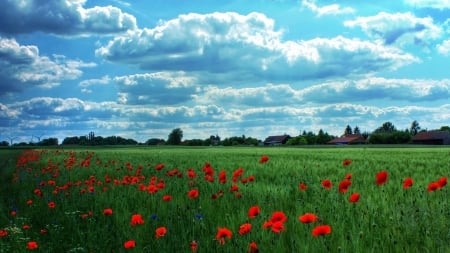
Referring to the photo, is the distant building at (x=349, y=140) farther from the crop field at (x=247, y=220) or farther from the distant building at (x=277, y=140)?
the crop field at (x=247, y=220)

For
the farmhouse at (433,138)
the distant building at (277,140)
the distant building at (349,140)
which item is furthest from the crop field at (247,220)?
the distant building at (277,140)

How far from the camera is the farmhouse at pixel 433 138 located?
105 metres

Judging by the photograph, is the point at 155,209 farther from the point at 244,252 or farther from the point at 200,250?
the point at 244,252

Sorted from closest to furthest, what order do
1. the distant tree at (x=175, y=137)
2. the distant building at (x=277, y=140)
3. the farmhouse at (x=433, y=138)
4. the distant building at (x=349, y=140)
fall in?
1. the farmhouse at (x=433, y=138)
2. the distant building at (x=349, y=140)
3. the distant tree at (x=175, y=137)
4. the distant building at (x=277, y=140)

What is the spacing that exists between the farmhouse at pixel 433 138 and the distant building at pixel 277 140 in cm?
4808

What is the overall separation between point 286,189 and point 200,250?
3.37 meters

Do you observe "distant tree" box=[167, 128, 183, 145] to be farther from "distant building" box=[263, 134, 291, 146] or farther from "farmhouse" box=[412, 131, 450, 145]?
"farmhouse" box=[412, 131, 450, 145]

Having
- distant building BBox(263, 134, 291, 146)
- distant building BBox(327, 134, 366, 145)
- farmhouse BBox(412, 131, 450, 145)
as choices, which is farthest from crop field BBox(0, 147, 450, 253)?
distant building BBox(263, 134, 291, 146)

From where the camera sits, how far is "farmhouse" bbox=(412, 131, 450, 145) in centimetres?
10494

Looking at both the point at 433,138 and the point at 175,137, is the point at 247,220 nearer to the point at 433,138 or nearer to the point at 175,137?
the point at 433,138

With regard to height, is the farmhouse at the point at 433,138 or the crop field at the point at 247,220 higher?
the farmhouse at the point at 433,138

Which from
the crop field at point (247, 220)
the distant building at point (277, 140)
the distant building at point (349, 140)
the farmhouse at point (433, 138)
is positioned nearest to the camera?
the crop field at point (247, 220)

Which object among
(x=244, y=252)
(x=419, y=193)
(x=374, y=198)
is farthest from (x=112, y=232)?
(x=419, y=193)

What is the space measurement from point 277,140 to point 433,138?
5573cm
